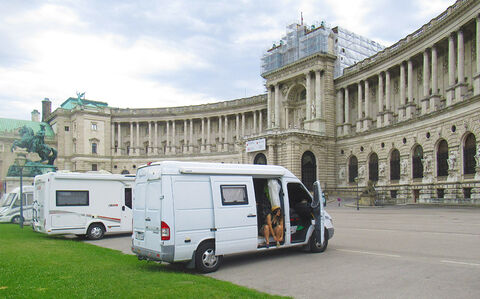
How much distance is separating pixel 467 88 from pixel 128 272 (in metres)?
35.0

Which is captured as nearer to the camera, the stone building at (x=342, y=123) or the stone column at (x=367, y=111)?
the stone building at (x=342, y=123)

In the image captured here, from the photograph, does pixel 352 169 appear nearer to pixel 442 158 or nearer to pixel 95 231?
pixel 442 158

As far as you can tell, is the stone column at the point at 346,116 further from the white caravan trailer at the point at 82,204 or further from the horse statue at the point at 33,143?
the white caravan trailer at the point at 82,204

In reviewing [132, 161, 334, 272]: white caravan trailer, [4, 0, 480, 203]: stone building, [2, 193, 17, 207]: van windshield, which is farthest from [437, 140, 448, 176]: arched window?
[2, 193, 17, 207]: van windshield

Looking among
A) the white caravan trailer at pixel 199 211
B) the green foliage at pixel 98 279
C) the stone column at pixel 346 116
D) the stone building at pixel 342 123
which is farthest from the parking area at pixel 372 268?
the stone column at pixel 346 116

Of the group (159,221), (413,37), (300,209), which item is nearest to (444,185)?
(413,37)

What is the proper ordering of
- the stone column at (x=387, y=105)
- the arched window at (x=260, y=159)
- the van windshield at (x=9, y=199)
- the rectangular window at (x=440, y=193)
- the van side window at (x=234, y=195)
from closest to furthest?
the van side window at (x=234, y=195) → the van windshield at (x=9, y=199) → the rectangular window at (x=440, y=193) → the stone column at (x=387, y=105) → the arched window at (x=260, y=159)

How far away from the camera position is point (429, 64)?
→ 149 feet

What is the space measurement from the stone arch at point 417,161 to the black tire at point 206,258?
117 ft

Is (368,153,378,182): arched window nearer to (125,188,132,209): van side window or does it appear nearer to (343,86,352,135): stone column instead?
(343,86,352,135): stone column

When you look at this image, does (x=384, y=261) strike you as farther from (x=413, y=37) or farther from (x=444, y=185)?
(x=413, y=37)

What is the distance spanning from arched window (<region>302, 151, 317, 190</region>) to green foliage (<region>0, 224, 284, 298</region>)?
149 feet

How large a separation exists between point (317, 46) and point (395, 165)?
25.0 meters

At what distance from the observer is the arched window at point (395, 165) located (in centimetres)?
4609
